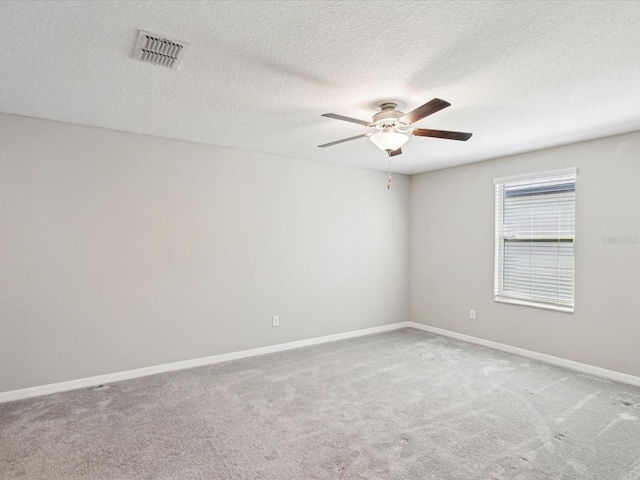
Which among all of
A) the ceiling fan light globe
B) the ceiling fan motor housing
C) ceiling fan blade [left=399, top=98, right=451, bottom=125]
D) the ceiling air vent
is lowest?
the ceiling fan light globe

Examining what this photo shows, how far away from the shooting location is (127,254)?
12.0 ft

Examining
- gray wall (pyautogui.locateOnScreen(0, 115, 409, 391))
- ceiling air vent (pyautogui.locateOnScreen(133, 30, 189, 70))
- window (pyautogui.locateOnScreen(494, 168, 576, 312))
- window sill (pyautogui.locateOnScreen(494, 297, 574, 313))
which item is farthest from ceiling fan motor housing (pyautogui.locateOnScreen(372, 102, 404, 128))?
window sill (pyautogui.locateOnScreen(494, 297, 574, 313))

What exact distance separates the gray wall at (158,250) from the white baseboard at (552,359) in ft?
4.24

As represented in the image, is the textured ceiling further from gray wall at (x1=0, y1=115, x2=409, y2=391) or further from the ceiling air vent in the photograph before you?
gray wall at (x1=0, y1=115, x2=409, y2=391)

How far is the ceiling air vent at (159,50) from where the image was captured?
6.43 feet

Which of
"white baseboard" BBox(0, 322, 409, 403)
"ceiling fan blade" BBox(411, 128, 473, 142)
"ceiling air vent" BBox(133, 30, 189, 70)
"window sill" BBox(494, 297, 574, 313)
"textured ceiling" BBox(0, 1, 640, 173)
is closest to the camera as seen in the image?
Answer: "textured ceiling" BBox(0, 1, 640, 173)

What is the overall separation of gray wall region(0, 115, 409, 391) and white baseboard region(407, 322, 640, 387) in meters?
1.29

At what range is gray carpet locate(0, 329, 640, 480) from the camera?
7.25 feet

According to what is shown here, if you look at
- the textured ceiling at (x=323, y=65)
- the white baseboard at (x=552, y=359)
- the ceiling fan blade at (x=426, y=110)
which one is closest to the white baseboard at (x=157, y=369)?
the white baseboard at (x=552, y=359)

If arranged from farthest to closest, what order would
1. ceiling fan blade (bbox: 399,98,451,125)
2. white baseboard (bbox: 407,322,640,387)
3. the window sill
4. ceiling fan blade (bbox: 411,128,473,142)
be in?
the window sill
white baseboard (bbox: 407,322,640,387)
ceiling fan blade (bbox: 411,128,473,142)
ceiling fan blade (bbox: 399,98,451,125)

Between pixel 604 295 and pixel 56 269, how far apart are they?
531 cm

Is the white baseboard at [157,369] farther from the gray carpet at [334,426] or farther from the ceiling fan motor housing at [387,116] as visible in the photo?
the ceiling fan motor housing at [387,116]

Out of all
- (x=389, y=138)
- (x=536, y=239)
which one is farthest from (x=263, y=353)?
(x=536, y=239)

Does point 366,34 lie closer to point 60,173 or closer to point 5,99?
point 5,99
